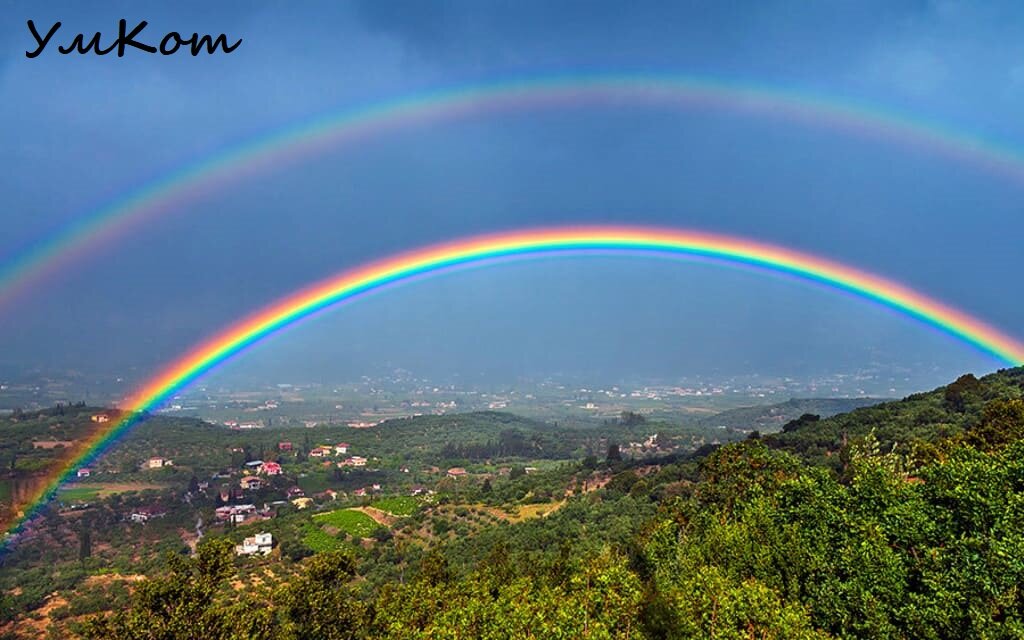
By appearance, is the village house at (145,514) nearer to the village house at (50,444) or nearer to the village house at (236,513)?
the village house at (236,513)

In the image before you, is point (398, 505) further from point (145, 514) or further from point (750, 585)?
point (750, 585)

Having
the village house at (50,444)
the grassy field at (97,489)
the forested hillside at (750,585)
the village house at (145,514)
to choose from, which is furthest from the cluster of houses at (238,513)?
the forested hillside at (750,585)

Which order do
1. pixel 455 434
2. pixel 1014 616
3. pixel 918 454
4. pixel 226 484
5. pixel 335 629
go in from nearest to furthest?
pixel 1014 616, pixel 335 629, pixel 918 454, pixel 226 484, pixel 455 434

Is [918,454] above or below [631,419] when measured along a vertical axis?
above

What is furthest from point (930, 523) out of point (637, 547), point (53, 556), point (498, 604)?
point (53, 556)

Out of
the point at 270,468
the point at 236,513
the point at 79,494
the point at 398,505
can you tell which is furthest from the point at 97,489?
the point at 398,505

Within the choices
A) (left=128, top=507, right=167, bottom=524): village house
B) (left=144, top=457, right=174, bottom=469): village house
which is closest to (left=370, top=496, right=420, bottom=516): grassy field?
(left=128, top=507, right=167, bottom=524): village house

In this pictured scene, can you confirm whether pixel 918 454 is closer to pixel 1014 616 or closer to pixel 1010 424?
pixel 1010 424
